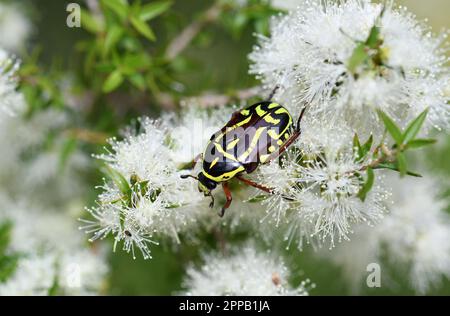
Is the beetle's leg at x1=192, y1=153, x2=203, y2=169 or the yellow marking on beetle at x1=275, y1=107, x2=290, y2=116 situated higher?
the yellow marking on beetle at x1=275, y1=107, x2=290, y2=116

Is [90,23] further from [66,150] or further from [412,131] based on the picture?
[412,131]

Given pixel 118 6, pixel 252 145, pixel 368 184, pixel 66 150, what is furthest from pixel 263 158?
pixel 66 150

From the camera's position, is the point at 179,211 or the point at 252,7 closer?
the point at 179,211

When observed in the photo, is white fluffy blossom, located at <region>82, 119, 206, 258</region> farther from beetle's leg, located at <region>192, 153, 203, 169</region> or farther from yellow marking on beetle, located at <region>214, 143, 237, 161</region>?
yellow marking on beetle, located at <region>214, 143, 237, 161</region>

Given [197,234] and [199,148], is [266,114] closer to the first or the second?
[199,148]

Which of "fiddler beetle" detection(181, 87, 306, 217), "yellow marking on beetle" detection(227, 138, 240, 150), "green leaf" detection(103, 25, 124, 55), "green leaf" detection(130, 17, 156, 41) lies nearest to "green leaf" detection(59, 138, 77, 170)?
"green leaf" detection(103, 25, 124, 55)

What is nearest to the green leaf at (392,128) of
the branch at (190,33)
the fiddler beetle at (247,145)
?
the fiddler beetle at (247,145)
